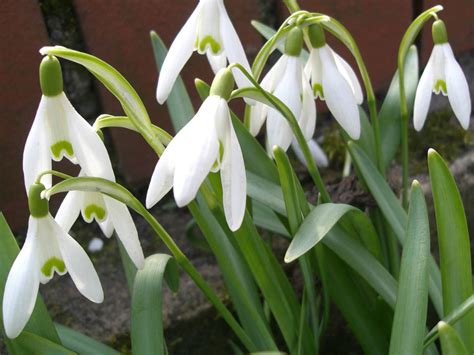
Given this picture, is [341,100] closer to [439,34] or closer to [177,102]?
[439,34]

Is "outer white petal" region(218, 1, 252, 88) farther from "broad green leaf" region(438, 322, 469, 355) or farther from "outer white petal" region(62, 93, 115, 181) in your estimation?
"broad green leaf" region(438, 322, 469, 355)

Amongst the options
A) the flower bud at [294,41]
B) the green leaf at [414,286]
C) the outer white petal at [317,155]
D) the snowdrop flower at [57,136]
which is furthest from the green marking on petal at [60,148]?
the outer white petal at [317,155]

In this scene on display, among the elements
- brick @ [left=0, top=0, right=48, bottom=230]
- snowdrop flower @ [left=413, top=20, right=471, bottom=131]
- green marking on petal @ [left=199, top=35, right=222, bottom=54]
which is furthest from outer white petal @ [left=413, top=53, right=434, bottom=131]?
brick @ [left=0, top=0, right=48, bottom=230]

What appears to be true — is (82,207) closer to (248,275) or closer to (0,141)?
(248,275)

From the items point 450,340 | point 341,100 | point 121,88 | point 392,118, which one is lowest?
point 450,340

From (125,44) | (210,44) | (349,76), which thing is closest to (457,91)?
(349,76)

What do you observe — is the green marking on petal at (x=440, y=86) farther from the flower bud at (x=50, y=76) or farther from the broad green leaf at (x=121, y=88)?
the flower bud at (x=50, y=76)
